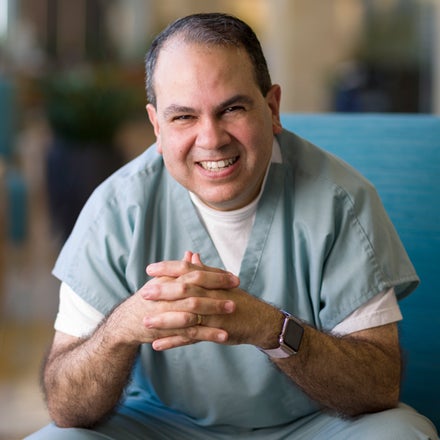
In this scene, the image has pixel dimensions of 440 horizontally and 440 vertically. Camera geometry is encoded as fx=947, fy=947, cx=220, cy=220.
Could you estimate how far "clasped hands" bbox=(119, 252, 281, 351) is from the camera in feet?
4.28

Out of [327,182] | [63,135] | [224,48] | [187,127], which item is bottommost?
[63,135]

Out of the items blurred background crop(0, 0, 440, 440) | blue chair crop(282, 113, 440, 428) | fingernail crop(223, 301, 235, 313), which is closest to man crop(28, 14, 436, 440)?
fingernail crop(223, 301, 235, 313)

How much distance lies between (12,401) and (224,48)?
176 cm

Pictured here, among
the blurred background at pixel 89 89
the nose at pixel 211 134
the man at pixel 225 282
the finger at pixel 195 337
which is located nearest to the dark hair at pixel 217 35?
the man at pixel 225 282

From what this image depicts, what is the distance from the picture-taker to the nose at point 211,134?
1.40 m

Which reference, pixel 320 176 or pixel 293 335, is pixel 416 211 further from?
pixel 293 335

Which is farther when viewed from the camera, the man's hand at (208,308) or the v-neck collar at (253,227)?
the v-neck collar at (253,227)

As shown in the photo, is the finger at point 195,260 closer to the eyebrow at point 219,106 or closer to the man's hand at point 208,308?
the man's hand at point 208,308

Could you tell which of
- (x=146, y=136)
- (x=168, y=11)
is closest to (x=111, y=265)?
(x=146, y=136)

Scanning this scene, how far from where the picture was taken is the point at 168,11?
25.8 feet

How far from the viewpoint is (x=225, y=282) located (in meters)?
1.33

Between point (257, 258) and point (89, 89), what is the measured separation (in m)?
3.24

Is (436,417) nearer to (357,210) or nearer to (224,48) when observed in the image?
(357,210)

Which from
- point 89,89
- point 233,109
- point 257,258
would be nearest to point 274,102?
point 233,109
